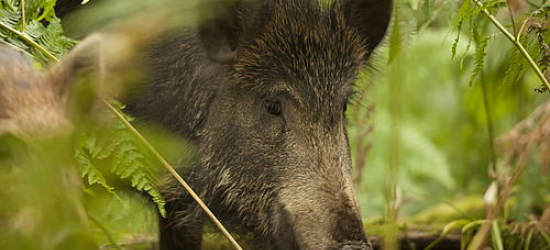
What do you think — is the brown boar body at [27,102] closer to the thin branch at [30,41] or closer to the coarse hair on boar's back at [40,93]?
the coarse hair on boar's back at [40,93]

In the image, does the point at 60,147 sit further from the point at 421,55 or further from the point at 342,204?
the point at 421,55

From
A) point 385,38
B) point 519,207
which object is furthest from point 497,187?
point 385,38

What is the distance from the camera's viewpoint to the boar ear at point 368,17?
3.84 m

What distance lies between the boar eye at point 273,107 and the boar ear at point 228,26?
250 mm

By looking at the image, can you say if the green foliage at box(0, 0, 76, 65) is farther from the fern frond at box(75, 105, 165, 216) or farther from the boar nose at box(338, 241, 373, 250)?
the boar nose at box(338, 241, 373, 250)

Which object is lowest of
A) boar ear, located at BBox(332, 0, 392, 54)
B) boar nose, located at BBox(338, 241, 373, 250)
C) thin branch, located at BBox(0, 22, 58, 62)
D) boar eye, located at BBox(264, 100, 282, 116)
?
boar nose, located at BBox(338, 241, 373, 250)

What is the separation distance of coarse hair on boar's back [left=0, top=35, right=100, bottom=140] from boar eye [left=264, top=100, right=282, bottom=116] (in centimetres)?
140

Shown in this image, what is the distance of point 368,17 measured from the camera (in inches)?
156

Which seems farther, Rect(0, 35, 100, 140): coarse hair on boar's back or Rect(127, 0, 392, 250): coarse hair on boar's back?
Answer: Rect(127, 0, 392, 250): coarse hair on boar's back

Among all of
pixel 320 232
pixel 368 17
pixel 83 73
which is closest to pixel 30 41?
pixel 83 73

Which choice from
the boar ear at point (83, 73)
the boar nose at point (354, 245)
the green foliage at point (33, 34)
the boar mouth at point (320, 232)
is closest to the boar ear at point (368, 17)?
the boar mouth at point (320, 232)

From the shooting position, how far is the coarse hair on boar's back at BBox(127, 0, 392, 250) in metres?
3.44

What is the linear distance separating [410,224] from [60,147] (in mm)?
3094

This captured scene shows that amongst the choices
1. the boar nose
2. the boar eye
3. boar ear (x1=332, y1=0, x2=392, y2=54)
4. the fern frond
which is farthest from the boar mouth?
boar ear (x1=332, y1=0, x2=392, y2=54)
